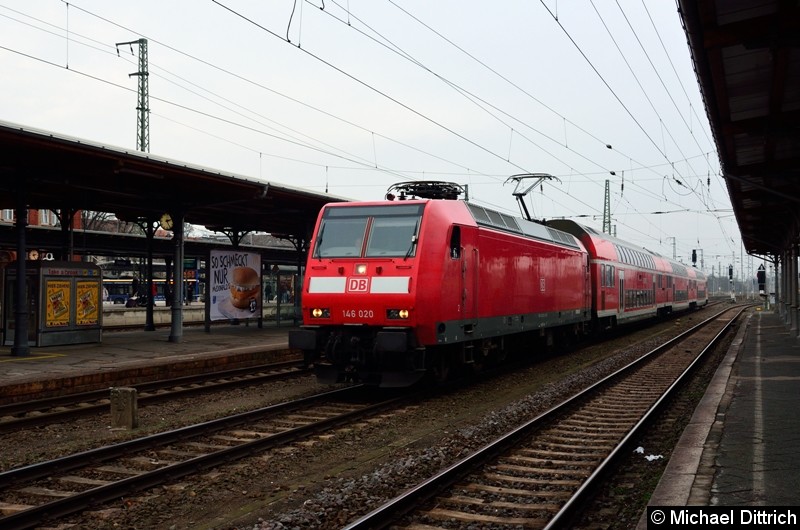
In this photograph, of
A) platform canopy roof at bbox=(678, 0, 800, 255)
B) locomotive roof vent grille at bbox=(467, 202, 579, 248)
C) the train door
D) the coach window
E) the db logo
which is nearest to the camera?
platform canopy roof at bbox=(678, 0, 800, 255)

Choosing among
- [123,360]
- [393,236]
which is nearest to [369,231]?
[393,236]

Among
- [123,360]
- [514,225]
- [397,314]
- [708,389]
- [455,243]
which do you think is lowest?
[708,389]

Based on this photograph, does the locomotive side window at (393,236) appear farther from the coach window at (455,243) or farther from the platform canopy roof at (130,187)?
the platform canopy roof at (130,187)

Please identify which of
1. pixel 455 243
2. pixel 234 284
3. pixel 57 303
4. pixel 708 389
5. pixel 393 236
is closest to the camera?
pixel 393 236

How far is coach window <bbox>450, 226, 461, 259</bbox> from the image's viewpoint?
1201 cm

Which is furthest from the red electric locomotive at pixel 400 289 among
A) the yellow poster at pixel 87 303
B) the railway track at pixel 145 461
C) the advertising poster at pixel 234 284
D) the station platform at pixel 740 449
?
the advertising poster at pixel 234 284

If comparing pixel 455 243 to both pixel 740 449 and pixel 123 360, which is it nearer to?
pixel 740 449

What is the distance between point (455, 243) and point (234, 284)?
1277 centimetres

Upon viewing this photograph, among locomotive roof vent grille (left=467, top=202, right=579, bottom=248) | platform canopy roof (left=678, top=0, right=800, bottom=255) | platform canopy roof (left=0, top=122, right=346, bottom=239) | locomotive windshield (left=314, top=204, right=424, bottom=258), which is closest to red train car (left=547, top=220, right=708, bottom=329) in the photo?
locomotive roof vent grille (left=467, top=202, right=579, bottom=248)

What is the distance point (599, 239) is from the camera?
79.6 feet

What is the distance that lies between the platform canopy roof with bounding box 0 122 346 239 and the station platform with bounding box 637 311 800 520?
12.0 meters

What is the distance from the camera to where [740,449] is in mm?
7441

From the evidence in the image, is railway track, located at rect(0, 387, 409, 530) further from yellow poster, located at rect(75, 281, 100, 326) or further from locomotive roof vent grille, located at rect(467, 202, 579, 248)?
yellow poster, located at rect(75, 281, 100, 326)

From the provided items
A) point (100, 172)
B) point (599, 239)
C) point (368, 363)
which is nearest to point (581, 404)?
point (368, 363)
